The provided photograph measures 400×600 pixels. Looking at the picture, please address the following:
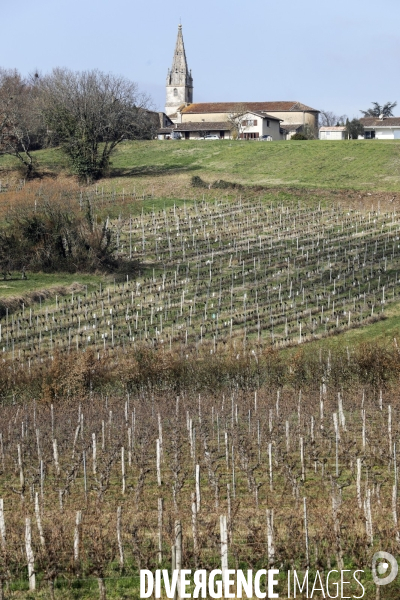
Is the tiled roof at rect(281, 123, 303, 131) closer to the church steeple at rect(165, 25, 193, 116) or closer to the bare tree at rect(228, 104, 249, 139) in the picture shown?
the bare tree at rect(228, 104, 249, 139)

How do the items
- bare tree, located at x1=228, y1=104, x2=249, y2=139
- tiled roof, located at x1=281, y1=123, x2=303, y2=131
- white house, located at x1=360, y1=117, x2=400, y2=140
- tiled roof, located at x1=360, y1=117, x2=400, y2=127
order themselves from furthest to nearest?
tiled roof, located at x1=360, y1=117, x2=400, y2=127 → white house, located at x1=360, y1=117, x2=400, y2=140 → tiled roof, located at x1=281, y1=123, x2=303, y2=131 → bare tree, located at x1=228, y1=104, x2=249, y2=139

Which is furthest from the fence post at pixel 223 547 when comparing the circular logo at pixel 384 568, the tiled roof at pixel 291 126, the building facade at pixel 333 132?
the building facade at pixel 333 132

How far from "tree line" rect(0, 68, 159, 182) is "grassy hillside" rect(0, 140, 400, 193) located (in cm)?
184

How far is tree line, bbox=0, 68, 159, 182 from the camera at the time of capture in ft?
219

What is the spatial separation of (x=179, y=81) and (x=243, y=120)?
156 ft

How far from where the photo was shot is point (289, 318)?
37.2m

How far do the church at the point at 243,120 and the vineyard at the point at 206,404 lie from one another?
37499 millimetres

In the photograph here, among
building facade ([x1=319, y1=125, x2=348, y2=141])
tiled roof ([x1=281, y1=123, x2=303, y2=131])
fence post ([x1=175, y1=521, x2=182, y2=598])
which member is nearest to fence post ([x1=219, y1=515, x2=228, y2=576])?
fence post ([x1=175, y1=521, x2=182, y2=598])

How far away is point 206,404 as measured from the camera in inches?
1152

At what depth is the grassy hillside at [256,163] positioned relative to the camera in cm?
6375

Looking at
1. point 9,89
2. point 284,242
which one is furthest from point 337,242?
point 9,89

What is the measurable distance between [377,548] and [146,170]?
186ft

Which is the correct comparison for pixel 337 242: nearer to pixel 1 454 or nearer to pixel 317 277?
pixel 317 277

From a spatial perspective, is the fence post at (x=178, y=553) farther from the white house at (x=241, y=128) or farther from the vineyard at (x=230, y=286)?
the white house at (x=241, y=128)
